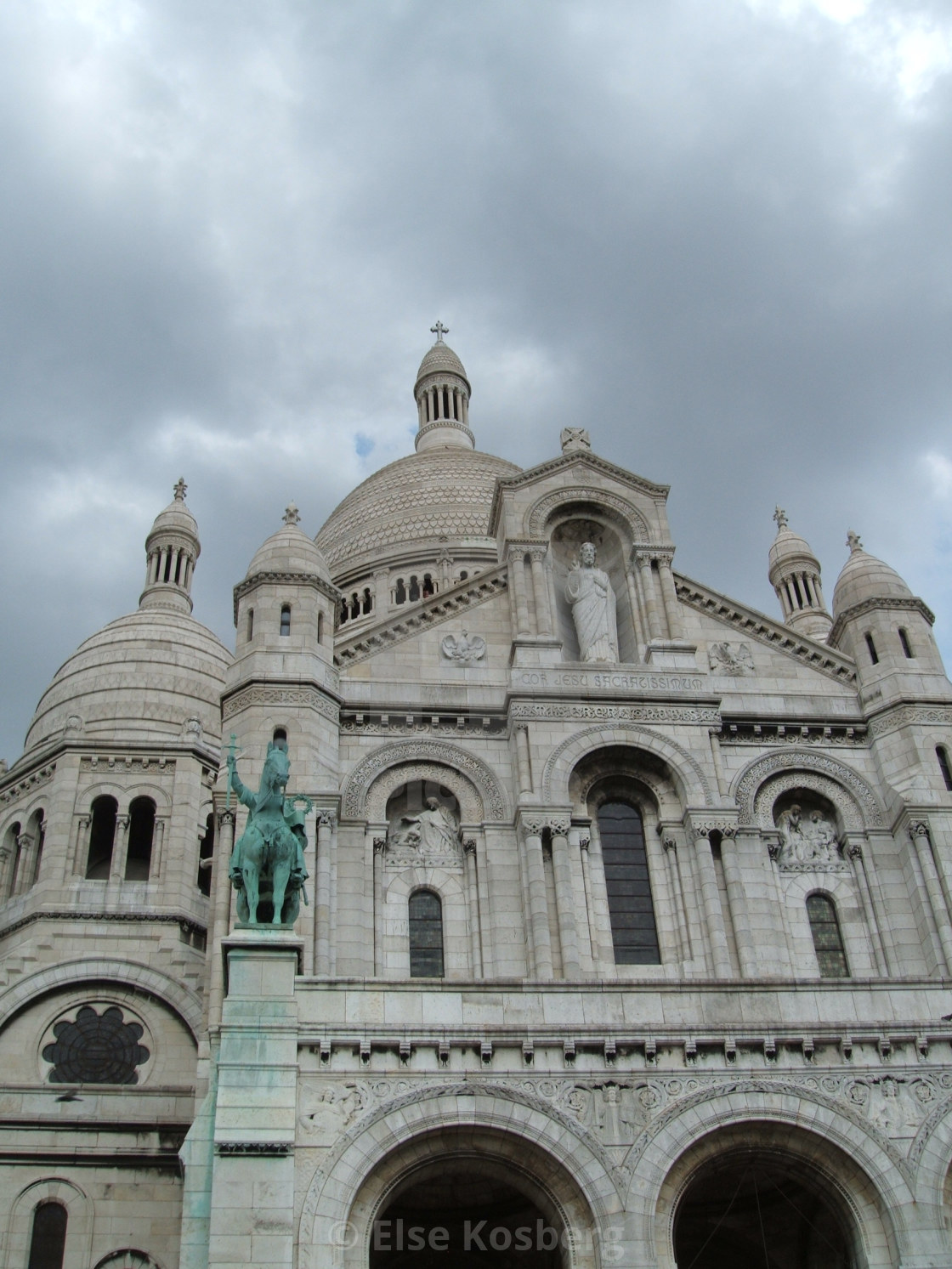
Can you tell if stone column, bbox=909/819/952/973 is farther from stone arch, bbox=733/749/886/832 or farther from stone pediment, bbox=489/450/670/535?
stone pediment, bbox=489/450/670/535

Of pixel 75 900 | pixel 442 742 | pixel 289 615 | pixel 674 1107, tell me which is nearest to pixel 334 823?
pixel 442 742

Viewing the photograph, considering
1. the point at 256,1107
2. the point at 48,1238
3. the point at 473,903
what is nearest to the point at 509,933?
the point at 473,903

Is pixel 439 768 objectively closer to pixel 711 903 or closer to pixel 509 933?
pixel 509 933

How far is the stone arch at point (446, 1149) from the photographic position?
60.9 ft

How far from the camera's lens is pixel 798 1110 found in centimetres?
1980

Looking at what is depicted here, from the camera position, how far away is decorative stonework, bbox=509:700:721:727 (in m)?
29.5

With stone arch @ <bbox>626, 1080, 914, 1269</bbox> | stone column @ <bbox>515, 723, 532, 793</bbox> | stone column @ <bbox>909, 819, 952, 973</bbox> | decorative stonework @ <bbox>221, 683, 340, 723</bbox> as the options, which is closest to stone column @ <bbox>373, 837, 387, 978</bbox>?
decorative stonework @ <bbox>221, 683, 340, 723</bbox>

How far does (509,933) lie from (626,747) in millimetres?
4796

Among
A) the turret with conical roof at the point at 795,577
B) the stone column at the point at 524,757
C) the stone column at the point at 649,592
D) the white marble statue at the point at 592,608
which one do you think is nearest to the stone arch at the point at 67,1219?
the stone column at the point at 524,757

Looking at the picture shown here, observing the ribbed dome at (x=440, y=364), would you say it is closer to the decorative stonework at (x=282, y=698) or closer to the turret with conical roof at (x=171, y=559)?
the turret with conical roof at (x=171, y=559)

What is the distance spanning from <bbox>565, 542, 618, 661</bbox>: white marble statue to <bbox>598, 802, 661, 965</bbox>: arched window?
12.4ft

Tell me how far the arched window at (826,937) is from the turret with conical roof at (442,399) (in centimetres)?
4234

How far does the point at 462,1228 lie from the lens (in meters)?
22.3

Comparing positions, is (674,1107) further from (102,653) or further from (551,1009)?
(102,653)
